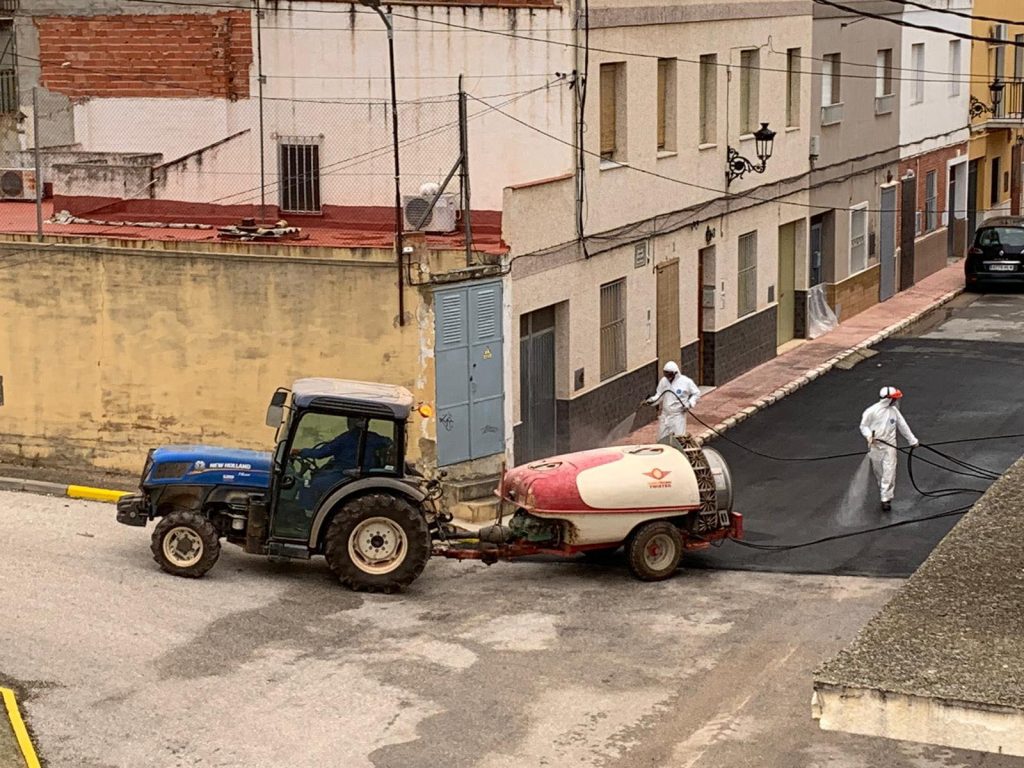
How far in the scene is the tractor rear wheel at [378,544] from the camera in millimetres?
18000

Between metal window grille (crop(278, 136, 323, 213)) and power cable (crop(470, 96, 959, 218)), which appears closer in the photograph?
power cable (crop(470, 96, 959, 218))

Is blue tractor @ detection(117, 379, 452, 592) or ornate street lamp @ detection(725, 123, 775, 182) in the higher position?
ornate street lamp @ detection(725, 123, 775, 182)

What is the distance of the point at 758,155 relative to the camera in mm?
31297

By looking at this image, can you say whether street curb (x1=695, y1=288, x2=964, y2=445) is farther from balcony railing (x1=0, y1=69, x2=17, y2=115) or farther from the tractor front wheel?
balcony railing (x1=0, y1=69, x2=17, y2=115)

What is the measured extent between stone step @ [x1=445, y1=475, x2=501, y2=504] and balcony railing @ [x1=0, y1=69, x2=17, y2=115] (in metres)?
10.9

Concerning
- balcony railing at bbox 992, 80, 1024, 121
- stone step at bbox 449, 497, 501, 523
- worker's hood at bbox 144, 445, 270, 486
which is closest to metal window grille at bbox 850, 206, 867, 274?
balcony railing at bbox 992, 80, 1024, 121

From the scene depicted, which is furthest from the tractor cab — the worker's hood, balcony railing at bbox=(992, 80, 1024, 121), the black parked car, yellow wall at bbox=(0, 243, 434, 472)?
balcony railing at bbox=(992, 80, 1024, 121)

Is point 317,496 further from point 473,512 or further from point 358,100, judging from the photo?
point 358,100

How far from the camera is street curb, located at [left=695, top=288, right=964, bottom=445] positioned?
27.2 meters

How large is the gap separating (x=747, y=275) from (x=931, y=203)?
13.2 m

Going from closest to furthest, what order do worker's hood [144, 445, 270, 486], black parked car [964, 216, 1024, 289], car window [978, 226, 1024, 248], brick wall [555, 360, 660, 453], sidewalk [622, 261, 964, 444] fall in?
worker's hood [144, 445, 270, 486] < brick wall [555, 360, 660, 453] < sidewalk [622, 261, 964, 444] < black parked car [964, 216, 1024, 289] < car window [978, 226, 1024, 248]

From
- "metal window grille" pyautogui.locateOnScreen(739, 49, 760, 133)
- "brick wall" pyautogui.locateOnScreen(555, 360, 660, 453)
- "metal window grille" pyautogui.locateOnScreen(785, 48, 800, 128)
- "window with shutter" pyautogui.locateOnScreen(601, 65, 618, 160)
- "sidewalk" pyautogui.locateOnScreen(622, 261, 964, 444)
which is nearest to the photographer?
"brick wall" pyautogui.locateOnScreen(555, 360, 660, 453)

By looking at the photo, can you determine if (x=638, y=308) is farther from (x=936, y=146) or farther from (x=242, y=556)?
(x=936, y=146)

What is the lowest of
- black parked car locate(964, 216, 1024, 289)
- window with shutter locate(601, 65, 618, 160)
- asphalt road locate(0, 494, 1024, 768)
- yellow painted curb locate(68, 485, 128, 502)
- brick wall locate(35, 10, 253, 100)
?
asphalt road locate(0, 494, 1024, 768)
